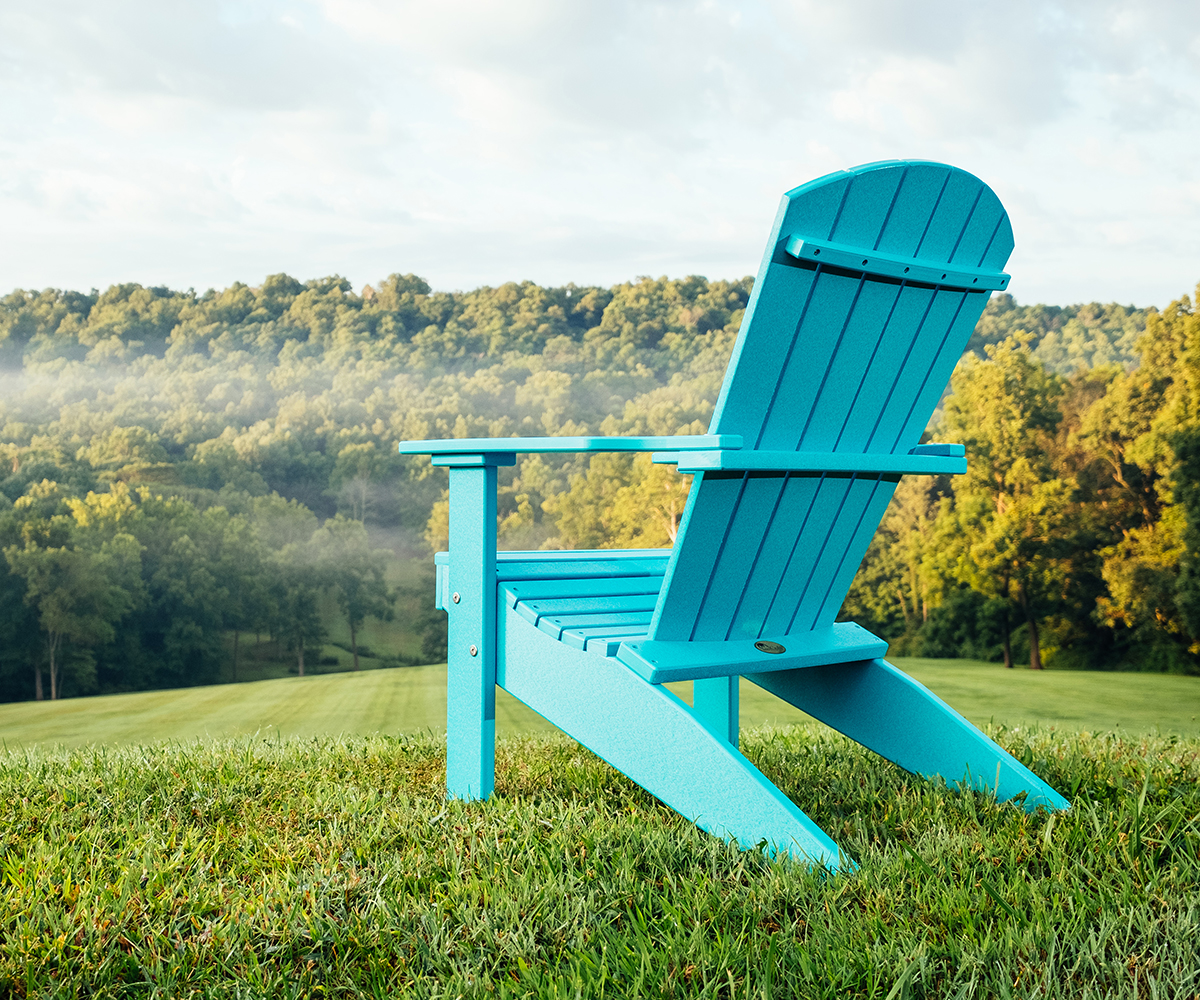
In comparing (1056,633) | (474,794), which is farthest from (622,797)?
(1056,633)

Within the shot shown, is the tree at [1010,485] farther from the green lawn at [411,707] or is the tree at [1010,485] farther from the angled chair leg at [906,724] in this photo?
the angled chair leg at [906,724]

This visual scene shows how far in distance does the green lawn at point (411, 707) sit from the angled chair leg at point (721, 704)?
5751 mm

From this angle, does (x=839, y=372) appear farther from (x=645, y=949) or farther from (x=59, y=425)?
(x=59, y=425)

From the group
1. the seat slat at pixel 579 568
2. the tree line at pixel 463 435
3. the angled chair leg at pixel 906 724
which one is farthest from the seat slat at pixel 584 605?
the tree line at pixel 463 435

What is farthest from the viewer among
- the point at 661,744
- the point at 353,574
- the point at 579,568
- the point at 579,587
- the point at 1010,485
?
the point at 353,574

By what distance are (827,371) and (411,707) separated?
9.98 meters

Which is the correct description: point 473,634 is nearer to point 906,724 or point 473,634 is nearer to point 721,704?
point 721,704

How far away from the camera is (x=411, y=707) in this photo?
11.2m

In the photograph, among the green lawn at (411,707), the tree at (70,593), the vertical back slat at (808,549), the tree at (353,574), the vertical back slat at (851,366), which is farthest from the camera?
the tree at (353,574)

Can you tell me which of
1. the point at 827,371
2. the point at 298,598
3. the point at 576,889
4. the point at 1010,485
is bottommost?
the point at 298,598

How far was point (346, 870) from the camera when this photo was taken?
1.85 metres

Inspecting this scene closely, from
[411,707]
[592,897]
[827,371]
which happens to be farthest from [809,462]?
[411,707]

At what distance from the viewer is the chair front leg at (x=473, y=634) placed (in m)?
2.48

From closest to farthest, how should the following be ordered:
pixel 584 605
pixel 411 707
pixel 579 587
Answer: pixel 584 605 → pixel 579 587 → pixel 411 707
